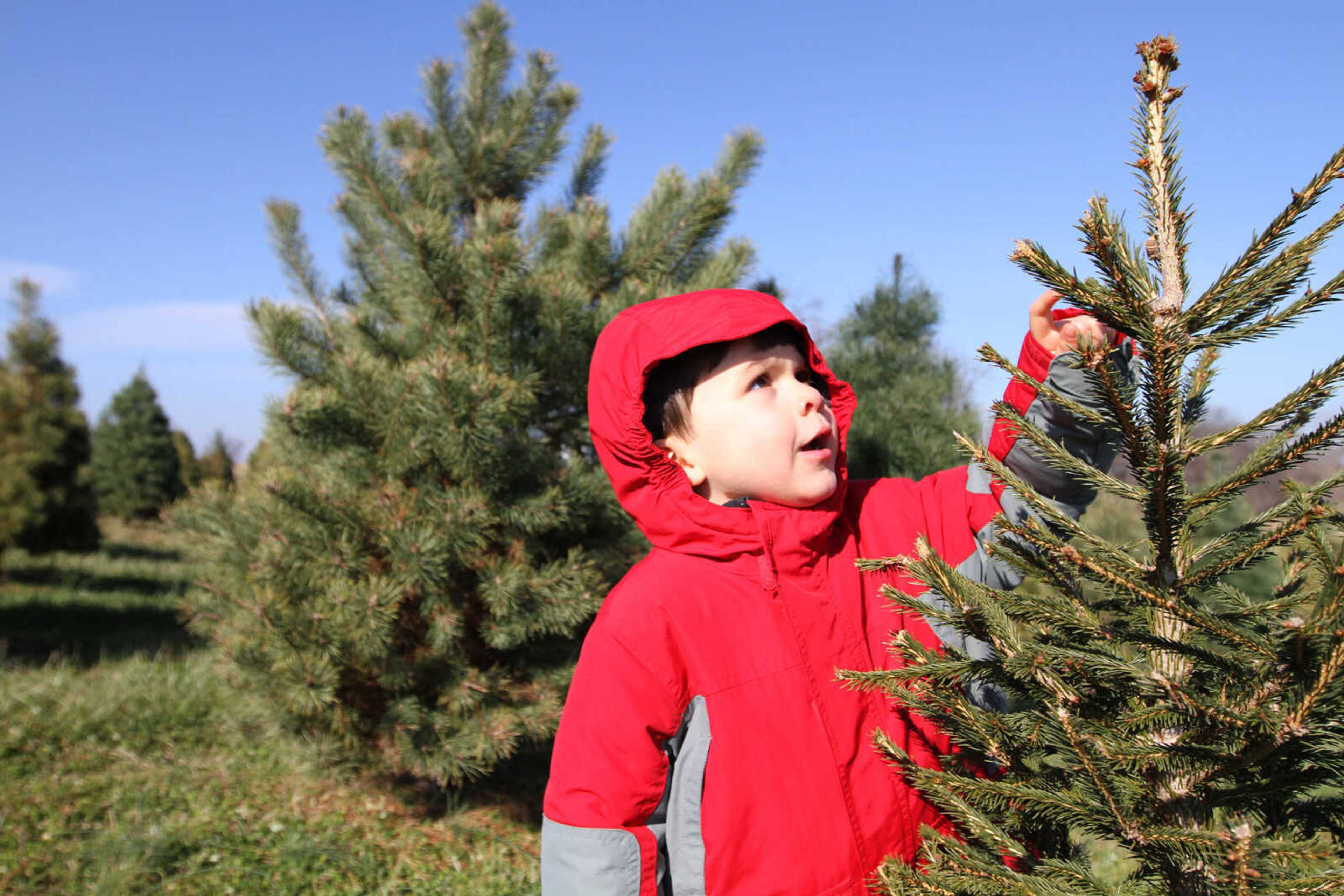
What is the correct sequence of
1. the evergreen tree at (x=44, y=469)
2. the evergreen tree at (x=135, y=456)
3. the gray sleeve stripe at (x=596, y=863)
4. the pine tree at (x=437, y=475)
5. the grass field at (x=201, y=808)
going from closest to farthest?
the gray sleeve stripe at (x=596, y=863) < the pine tree at (x=437, y=475) < the grass field at (x=201, y=808) < the evergreen tree at (x=44, y=469) < the evergreen tree at (x=135, y=456)

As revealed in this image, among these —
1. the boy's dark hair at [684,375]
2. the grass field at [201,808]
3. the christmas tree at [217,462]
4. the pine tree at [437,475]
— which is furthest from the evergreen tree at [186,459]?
the boy's dark hair at [684,375]

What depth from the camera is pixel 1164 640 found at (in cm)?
104

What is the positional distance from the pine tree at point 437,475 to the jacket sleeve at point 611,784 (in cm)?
171

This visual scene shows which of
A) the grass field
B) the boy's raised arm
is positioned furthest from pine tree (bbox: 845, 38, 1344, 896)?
the grass field

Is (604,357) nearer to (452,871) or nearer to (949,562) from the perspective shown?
(949,562)

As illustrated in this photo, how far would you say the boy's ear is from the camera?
180 centimetres

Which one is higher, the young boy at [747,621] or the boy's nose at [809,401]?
the boy's nose at [809,401]

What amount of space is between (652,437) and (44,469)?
30.3 ft

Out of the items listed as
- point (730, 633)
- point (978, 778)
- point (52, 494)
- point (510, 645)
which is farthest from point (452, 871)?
point (52, 494)

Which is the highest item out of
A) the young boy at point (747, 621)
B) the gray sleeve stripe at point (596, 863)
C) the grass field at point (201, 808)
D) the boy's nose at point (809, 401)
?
the boy's nose at point (809, 401)

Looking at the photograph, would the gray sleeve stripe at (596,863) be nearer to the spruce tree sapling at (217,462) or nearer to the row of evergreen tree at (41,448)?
the row of evergreen tree at (41,448)

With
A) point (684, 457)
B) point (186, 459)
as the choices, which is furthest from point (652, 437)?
point (186, 459)

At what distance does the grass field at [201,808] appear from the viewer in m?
3.47

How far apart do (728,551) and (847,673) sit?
0.40m
